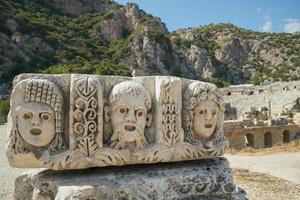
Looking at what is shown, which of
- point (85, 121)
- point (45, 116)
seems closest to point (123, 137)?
point (85, 121)

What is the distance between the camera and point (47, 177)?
427cm

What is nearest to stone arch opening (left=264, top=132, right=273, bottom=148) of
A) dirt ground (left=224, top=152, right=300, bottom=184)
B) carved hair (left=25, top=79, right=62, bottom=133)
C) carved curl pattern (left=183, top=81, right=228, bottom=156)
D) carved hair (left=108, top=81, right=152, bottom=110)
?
dirt ground (left=224, top=152, right=300, bottom=184)

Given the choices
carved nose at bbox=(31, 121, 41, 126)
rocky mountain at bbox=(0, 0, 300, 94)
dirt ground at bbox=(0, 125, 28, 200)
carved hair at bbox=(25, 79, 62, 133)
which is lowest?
dirt ground at bbox=(0, 125, 28, 200)

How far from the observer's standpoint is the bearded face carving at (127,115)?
4074mm

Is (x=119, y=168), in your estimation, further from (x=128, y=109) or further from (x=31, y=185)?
(x=31, y=185)

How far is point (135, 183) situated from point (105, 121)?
0.73 meters

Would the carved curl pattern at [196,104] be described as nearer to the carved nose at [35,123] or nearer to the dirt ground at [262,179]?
the carved nose at [35,123]

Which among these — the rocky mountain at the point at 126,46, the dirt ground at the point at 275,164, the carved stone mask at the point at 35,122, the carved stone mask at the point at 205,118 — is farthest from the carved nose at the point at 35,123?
the rocky mountain at the point at 126,46

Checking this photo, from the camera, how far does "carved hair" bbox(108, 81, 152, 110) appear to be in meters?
4.11

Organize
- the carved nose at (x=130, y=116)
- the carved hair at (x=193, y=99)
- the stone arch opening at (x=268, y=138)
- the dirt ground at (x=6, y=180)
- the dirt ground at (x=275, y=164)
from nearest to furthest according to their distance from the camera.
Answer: the carved nose at (x=130, y=116)
the carved hair at (x=193, y=99)
the dirt ground at (x=6, y=180)
the dirt ground at (x=275, y=164)
the stone arch opening at (x=268, y=138)

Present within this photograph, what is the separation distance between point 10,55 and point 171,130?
5360 centimetres

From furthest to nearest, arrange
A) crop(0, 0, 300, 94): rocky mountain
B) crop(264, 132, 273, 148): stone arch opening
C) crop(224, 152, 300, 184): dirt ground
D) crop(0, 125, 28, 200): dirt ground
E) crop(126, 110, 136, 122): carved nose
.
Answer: crop(0, 0, 300, 94): rocky mountain < crop(264, 132, 273, 148): stone arch opening < crop(224, 152, 300, 184): dirt ground < crop(0, 125, 28, 200): dirt ground < crop(126, 110, 136, 122): carved nose

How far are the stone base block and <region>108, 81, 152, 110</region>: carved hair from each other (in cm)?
77

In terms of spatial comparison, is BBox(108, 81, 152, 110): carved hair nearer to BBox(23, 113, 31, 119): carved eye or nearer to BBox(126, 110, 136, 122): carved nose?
BBox(126, 110, 136, 122): carved nose
